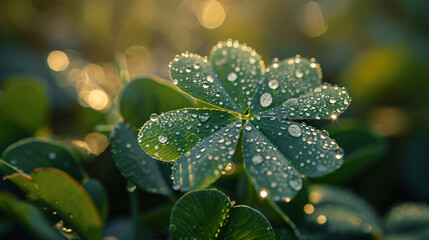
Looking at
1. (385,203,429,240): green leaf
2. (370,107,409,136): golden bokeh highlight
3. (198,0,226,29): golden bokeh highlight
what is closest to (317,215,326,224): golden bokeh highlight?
(385,203,429,240): green leaf

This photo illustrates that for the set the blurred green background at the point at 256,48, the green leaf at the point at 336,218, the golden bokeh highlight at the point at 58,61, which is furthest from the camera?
the golden bokeh highlight at the point at 58,61

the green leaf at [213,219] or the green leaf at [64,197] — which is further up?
the green leaf at [64,197]

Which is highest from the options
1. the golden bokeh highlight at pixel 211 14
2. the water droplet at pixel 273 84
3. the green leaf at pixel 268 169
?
the golden bokeh highlight at pixel 211 14

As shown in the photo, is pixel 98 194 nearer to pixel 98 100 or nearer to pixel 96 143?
pixel 96 143

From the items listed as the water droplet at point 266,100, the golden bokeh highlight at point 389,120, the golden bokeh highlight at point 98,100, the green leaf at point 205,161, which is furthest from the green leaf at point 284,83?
the golden bokeh highlight at point 389,120

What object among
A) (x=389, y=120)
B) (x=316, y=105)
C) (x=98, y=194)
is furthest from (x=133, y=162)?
(x=389, y=120)

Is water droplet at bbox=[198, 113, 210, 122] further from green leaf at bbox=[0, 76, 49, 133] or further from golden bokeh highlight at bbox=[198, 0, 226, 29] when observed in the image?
golden bokeh highlight at bbox=[198, 0, 226, 29]

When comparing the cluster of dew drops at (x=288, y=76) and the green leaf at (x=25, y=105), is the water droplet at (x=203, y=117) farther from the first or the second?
the green leaf at (x=25, y=105)
